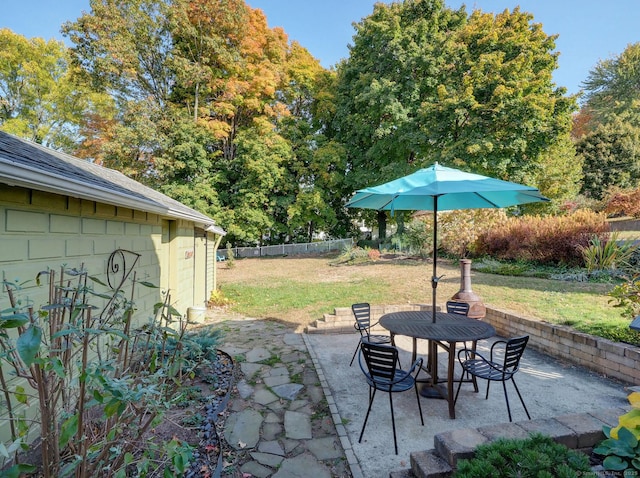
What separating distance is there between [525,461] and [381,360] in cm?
135

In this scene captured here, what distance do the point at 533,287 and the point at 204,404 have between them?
309 inches

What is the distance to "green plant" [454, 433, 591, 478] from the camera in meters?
1.92

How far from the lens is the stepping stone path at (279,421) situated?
274 cm

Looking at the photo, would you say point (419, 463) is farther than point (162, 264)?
No

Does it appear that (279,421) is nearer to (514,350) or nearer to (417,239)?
(514,350)

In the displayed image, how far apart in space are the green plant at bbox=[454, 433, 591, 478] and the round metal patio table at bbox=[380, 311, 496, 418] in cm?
121

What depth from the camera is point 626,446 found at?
1.76 m

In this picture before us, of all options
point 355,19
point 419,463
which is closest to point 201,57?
point 355,19

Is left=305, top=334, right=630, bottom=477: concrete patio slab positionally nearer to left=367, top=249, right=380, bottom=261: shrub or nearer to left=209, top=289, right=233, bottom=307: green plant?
left=209, top=289, right=233, bottom=307: green plant

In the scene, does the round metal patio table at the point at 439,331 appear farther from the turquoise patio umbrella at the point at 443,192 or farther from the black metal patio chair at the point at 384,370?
the black metal patio chair at the point at 384,370

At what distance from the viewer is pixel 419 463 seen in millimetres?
2330

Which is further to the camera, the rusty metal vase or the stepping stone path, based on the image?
the rusty metal vase

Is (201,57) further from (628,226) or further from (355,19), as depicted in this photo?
(628,226)

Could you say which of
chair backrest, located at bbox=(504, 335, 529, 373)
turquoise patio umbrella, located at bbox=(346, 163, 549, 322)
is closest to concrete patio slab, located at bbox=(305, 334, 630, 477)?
chair backrest, located at bbox=(504, 335, 529, 373)
